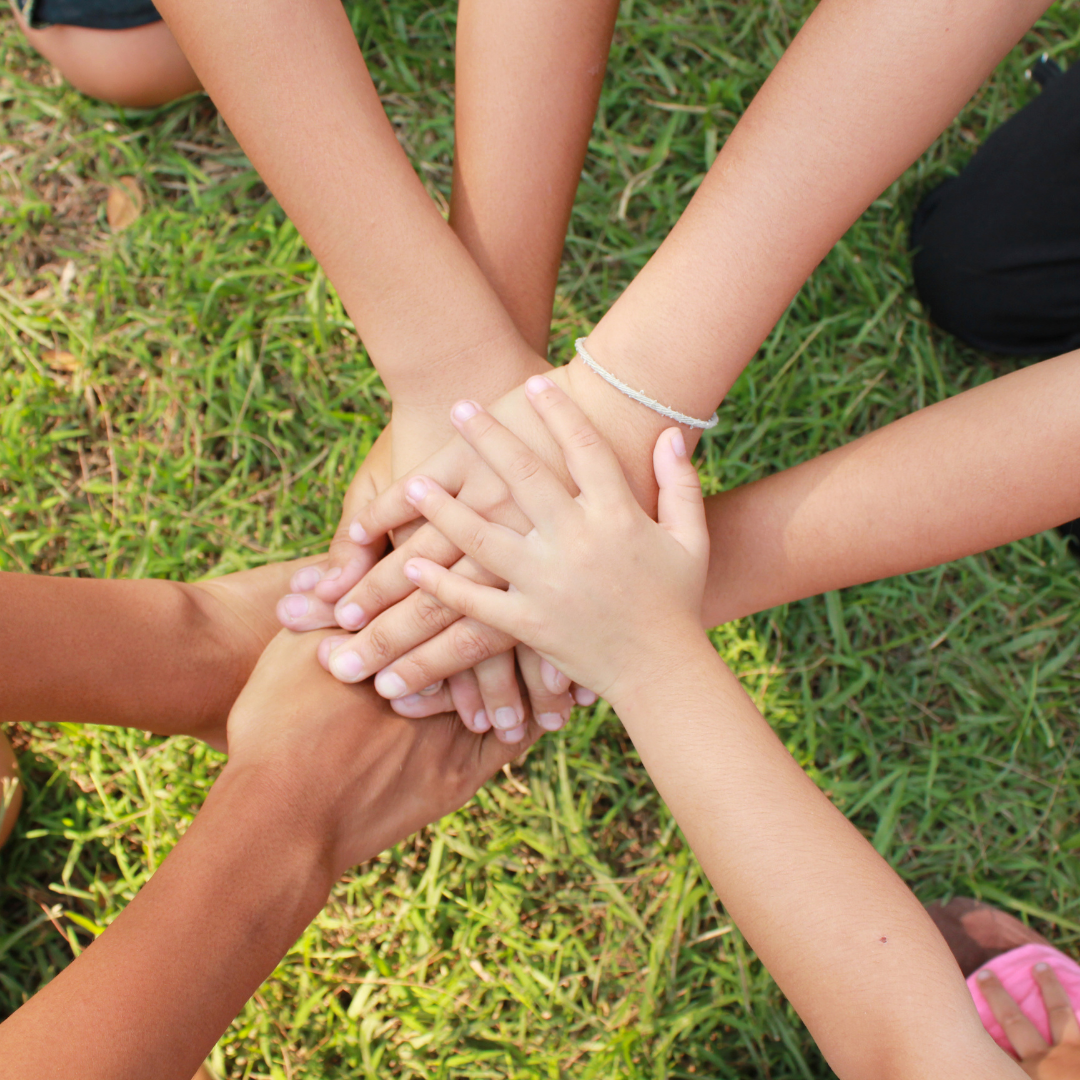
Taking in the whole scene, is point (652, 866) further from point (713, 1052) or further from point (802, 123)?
point (802, 123)

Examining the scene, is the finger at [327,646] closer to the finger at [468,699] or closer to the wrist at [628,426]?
the finger at [468,699]

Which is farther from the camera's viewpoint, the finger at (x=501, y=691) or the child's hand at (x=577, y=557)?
the finger at (x=501, y=691)

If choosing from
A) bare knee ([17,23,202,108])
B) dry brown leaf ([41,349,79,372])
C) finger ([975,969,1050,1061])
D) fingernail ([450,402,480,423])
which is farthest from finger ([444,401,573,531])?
finger ([975,969,1050,1061])

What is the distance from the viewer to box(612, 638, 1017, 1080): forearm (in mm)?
961

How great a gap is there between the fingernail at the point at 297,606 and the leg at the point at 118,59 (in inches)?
47.5

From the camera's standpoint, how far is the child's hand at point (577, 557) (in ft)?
3.74

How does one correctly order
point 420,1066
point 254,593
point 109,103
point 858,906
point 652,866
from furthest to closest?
point 109,103, point 652,866, point 420,1066, point 254,593, point 858,906

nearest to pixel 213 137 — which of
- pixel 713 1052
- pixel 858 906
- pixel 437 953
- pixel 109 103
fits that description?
pixel 109 103

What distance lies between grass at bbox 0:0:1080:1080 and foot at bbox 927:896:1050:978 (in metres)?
0.04

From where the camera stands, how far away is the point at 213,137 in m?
1.92

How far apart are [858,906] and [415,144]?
1.69 metres

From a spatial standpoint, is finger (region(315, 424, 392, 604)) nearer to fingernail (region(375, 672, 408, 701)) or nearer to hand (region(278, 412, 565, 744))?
hand (region(278, 412, 565, 744))

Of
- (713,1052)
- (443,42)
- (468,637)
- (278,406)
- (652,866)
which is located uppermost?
(443,42)

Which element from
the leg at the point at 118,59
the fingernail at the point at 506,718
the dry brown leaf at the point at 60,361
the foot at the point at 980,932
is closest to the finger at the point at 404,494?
the fingernail at the point at 506,718
